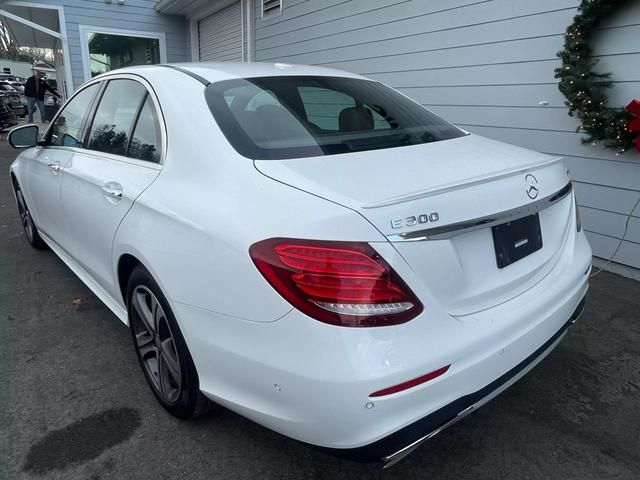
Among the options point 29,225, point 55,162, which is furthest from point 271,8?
point 55,162

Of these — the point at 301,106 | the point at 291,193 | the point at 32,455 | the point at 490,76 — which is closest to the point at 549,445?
the point at 291,193

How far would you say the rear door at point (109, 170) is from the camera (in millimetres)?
2234

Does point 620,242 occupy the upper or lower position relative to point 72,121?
lower

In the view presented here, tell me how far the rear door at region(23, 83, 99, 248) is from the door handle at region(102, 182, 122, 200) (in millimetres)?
828

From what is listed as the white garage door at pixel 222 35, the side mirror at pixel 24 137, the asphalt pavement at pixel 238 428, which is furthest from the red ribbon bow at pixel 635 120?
the white garage door at pixel 222 35

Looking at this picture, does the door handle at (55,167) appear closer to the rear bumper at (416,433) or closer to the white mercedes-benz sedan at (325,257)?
the white mercedes-benz sedan at (325,257)

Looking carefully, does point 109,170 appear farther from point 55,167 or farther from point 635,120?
point 635,120

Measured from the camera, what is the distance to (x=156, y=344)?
2.23 meters

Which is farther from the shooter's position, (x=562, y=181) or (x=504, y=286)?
(x=562, y=181)

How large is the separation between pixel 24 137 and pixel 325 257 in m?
3.39

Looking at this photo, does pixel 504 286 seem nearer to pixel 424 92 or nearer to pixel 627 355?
pixel 627 355

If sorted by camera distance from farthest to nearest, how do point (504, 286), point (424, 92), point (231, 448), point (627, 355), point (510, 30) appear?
point (424, 92), point (510, 30), point (627, 355), point (231, 448), point (504, 286)

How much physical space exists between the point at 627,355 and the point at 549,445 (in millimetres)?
1120

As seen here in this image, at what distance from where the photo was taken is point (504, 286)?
5.58ft
